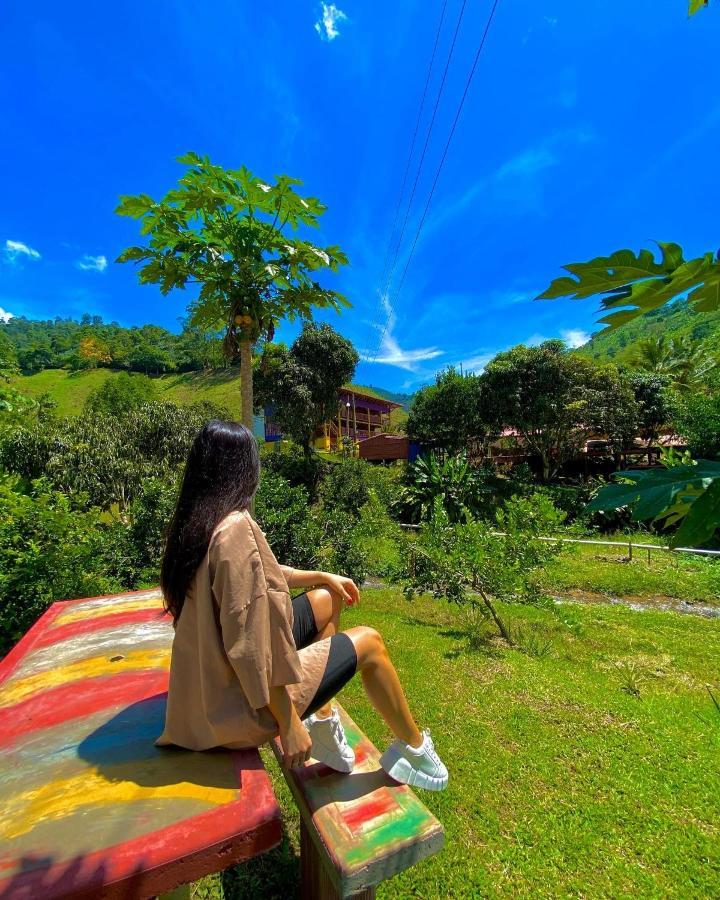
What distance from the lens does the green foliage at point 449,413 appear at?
65.6ft

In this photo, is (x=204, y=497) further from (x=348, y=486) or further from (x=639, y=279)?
(x=348, y=486)

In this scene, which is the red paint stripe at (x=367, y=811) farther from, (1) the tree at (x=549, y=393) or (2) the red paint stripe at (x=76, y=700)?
(1) the tree at (x=549, y=393)

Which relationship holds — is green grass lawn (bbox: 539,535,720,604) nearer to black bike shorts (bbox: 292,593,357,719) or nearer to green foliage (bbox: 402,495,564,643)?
green foliage (bbox: 402,495,564,643)

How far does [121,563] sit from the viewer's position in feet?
16.9

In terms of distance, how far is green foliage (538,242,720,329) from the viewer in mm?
700

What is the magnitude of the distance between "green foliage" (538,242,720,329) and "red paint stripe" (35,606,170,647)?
10.2 ft

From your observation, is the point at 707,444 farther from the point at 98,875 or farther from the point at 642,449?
the point at 98,875

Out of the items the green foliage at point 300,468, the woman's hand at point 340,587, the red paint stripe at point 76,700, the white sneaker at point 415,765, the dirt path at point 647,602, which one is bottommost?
the dirt path at point 647,602

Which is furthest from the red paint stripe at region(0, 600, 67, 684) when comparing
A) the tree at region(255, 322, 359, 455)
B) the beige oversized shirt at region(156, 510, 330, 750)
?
the tree at region(255, 322, 359, 455)

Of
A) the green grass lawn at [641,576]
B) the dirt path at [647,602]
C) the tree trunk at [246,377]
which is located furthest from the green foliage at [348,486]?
the tree trunk at [246,377]

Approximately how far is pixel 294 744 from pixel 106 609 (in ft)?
7.47

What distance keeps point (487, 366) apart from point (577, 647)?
15583 millimetres

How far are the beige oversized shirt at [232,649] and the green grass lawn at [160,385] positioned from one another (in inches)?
2183

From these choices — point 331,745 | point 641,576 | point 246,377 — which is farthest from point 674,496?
point 641,576
